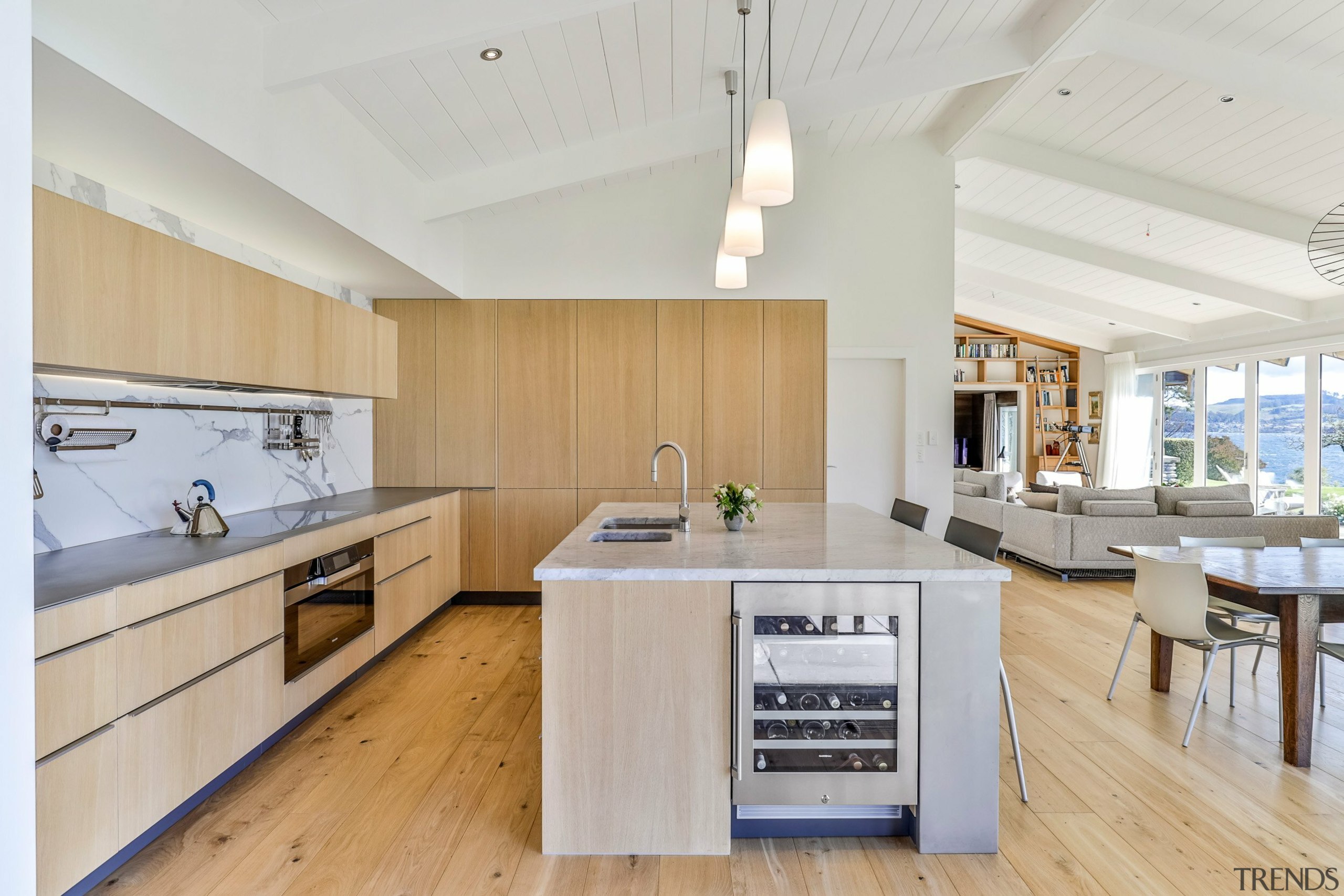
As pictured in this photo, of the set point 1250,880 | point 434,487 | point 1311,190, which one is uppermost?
point 1311,190

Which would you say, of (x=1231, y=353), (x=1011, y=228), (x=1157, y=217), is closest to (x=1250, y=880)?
(x=1157, y=217)

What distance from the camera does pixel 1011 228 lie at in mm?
6625

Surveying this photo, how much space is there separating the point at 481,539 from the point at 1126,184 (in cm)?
538

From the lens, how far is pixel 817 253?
4984 millimetres

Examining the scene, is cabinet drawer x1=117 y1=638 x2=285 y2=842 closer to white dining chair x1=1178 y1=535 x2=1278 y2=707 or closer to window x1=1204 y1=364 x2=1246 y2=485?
white dining chair x1=1178 y1=535 x2=1278 y2=707

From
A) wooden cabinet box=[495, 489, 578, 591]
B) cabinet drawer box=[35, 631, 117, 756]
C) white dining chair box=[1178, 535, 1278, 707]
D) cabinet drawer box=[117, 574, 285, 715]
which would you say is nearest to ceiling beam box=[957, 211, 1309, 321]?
white dining chair box=[1178, 535, 1278, 707]

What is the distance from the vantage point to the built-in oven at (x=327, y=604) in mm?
2709

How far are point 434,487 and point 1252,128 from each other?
573 cm

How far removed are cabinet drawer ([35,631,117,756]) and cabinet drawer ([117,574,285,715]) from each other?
39 millimetres

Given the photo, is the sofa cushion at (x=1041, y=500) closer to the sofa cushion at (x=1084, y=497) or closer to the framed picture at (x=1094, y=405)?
the sofa cushion at (x=1084, y=497)

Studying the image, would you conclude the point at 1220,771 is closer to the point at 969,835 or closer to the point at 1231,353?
the point at 969,835

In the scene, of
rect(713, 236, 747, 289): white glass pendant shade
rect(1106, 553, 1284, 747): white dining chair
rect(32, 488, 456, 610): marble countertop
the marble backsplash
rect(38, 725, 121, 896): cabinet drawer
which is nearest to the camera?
rect(38, 725, 121, 896): cabinet drawer

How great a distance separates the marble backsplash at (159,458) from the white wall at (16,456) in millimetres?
1201

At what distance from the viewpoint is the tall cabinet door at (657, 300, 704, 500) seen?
4.90 m
